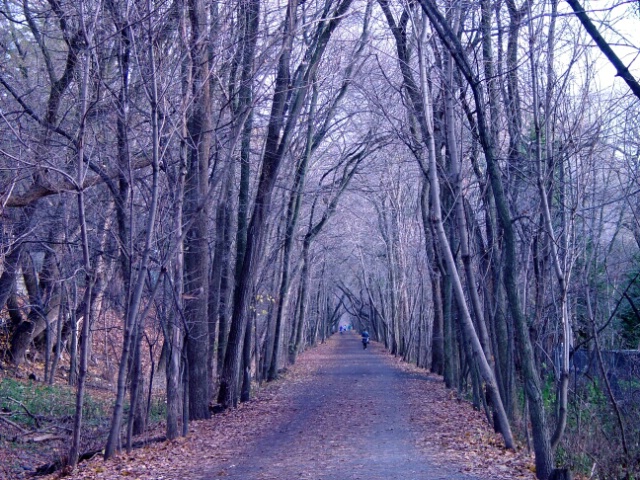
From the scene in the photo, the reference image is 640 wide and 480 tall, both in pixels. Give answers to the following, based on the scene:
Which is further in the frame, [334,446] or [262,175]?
[262,175]

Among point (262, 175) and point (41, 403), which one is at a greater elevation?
point (262, 175)

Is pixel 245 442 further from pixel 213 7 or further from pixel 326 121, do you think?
pixel 326 121

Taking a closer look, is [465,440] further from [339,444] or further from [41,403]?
[41,403]

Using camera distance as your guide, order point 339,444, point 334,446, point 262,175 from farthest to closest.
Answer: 1. point 262,175
2. point 339,444
3. point 334,446

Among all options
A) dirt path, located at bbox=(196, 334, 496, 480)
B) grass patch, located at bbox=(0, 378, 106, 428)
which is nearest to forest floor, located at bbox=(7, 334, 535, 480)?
dirt path, located at bbox=(196, 334, 496, 480)

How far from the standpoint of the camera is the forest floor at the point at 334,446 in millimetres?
9781

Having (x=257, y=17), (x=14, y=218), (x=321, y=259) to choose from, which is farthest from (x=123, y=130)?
(x=321, y=259)

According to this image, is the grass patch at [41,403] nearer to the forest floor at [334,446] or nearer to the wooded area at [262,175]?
the wooded area at [262,175]

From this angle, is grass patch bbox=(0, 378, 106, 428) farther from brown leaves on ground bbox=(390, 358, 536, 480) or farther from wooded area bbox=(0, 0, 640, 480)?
brown leaves on ground bbox=(390, 358, 536, 480)

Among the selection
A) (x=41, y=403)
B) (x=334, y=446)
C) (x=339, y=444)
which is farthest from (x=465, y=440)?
(x=41, y=403)

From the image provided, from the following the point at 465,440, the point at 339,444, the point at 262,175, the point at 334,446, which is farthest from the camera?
the point at 262,175

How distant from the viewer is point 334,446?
11.9 meters

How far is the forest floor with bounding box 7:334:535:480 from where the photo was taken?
9.78 m

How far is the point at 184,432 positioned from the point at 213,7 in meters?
8.04
